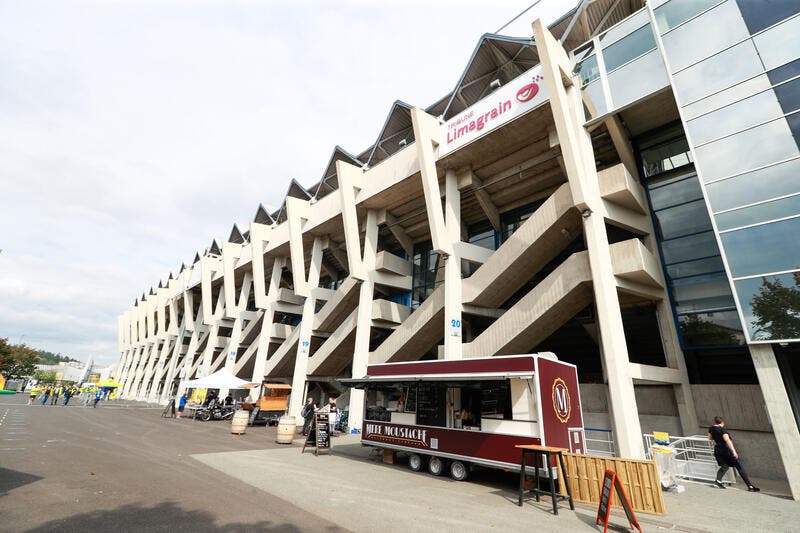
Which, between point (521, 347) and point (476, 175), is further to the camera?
point (476, 175)

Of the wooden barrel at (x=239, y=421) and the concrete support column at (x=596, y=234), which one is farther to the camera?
the wooden barrel at (x=239, y=421)

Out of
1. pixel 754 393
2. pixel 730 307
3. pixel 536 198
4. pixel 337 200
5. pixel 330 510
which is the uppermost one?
pixel 337 200

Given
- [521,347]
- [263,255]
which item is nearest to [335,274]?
[263,255]

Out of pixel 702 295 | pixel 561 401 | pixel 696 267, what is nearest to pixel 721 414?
pixel 702 295

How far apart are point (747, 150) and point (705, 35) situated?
4962mm

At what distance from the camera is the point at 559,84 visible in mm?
14375

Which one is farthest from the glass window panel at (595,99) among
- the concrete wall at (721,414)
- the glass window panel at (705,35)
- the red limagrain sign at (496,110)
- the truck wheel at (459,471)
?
the truck wheel at (459,471)

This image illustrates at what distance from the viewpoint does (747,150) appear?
11.8 metres

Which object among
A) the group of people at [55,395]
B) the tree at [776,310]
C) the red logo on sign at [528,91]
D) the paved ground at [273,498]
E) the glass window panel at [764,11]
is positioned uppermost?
the red logo on sign at [528,91]

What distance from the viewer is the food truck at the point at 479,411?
9211 millimetres

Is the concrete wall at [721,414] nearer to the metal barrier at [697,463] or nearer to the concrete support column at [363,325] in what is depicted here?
the metal barrier at [697,463]

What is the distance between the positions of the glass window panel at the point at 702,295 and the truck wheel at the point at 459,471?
11.0m

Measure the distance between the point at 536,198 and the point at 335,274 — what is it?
20.1 meters

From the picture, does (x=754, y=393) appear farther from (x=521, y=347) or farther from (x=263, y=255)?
(x=263, y=255)
